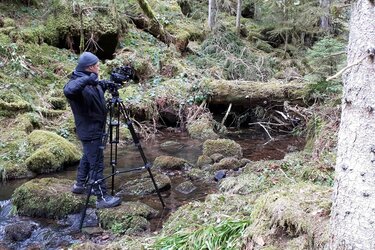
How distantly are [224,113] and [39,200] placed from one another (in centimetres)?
716

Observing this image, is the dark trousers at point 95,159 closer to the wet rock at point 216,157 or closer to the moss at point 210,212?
the moss at point 210,212

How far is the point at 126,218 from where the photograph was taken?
16.2 feet

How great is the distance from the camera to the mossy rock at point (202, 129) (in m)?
10.4

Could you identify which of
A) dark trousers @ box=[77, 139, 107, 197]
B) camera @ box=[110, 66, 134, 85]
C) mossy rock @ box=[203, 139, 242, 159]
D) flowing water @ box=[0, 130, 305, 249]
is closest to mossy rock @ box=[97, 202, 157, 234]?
flowing water @ box=[0, 130, 305, 249]

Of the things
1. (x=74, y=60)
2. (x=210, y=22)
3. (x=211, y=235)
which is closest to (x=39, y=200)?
(x=211, y=235)

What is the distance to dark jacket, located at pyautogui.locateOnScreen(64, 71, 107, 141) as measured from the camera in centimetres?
497

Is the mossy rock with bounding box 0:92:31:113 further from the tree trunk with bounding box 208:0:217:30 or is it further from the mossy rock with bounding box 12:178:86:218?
the tree trunk with bounding box 208:0:217:30

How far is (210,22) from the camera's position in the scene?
1750 cm

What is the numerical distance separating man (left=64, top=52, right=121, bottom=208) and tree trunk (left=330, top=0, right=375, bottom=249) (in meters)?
3.45

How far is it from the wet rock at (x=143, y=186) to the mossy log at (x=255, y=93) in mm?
4809

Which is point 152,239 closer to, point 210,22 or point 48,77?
point 48,77

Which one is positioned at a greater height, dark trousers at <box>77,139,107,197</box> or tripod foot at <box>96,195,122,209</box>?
dark trousers at <box>77,139,107,197</box>

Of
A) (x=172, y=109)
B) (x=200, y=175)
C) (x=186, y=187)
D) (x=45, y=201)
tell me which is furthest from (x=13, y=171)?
(x=172, y=109)

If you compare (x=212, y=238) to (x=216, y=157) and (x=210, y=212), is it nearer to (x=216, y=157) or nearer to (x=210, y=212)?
(x=210, y=212)
